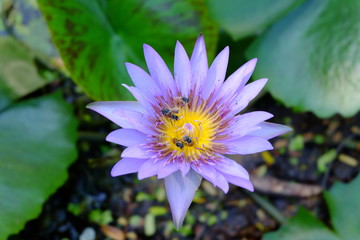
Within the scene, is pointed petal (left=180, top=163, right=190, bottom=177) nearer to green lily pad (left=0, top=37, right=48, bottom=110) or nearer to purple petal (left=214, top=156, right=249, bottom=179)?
purple petal (left=214, top=156, right=249, bottom=179)

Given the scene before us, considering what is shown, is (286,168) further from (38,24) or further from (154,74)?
(38,24)

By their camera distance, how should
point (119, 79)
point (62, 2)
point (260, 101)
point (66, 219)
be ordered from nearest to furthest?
point (62, 2), point (119, 79), point (66, 219), point (260, 101)

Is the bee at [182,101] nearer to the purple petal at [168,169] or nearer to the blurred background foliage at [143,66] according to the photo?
the purple petal at [168,169]

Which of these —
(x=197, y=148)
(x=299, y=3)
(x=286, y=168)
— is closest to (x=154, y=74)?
(x=197, y=148)

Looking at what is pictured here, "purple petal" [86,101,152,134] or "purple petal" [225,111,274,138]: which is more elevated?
"purple petal" [86,101,152,134]

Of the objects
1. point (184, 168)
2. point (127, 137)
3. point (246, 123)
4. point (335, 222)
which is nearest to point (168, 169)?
point (184, 168)

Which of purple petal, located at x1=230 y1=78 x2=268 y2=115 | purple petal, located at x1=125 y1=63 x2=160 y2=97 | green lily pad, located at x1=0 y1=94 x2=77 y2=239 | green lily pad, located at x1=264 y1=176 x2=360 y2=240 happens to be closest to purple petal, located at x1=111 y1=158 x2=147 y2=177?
purple petal, located at x1=125 y1=63 x2=160 y2=97
